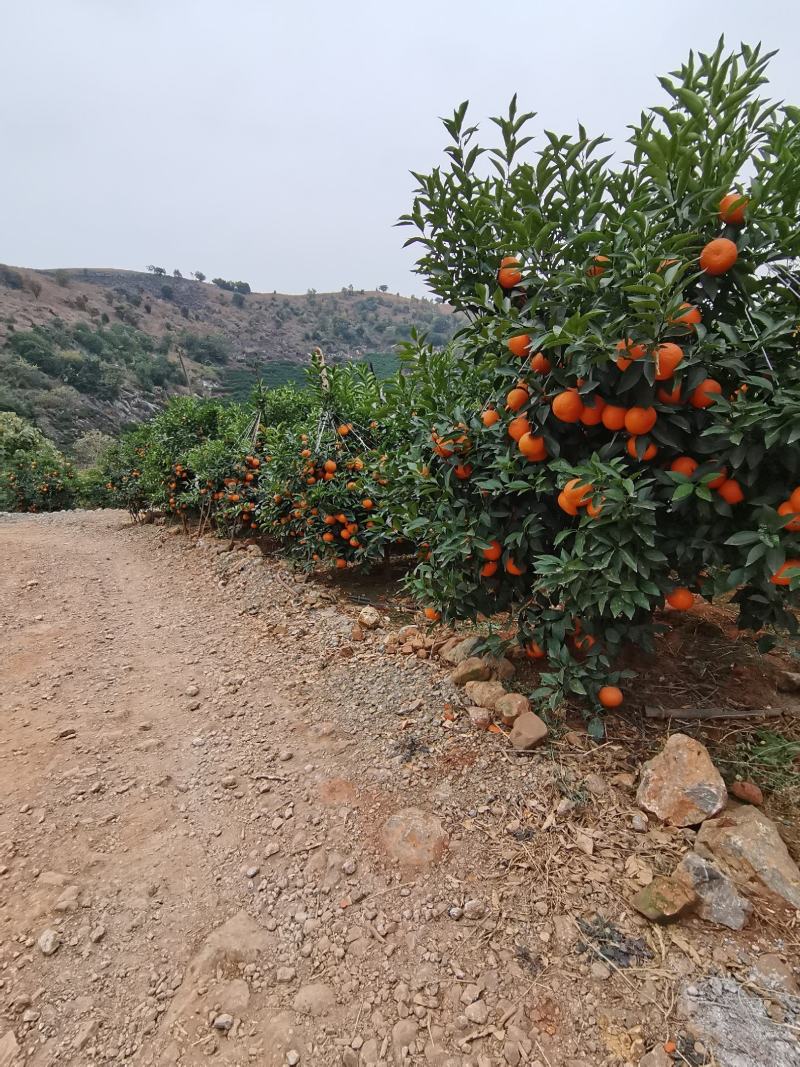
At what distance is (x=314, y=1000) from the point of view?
4.13 feet

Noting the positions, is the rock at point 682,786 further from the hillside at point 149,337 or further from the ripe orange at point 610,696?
the hillside at point 149,337

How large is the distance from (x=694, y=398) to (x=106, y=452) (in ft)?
41.3

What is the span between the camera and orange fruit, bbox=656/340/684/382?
56.8 inches

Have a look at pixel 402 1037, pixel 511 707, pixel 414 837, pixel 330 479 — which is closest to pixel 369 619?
pixel 511 707

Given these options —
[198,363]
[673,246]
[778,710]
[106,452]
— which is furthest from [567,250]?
[198,363]

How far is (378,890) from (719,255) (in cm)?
217

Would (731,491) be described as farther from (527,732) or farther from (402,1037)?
(402,1037)

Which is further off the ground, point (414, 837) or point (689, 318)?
point (689, 318)

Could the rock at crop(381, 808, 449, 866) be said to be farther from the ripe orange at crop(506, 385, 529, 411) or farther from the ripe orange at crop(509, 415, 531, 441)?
the ripe orange at crop(506, 385, 529, 411)

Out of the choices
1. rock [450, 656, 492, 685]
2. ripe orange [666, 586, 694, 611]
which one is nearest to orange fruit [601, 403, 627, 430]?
ripe orange [666, 586, 694, 611]

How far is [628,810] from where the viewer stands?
165 centimetres

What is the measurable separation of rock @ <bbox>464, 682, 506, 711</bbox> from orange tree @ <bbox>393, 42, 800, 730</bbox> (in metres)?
0.25

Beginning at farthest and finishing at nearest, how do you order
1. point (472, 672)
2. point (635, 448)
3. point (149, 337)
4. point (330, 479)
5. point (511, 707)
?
1. point (149, 337)
2. point (330, 479)
3. point (472, 672)
4. point (511, 707)
5. point (635, 448)

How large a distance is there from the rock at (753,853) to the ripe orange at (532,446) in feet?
4.20
